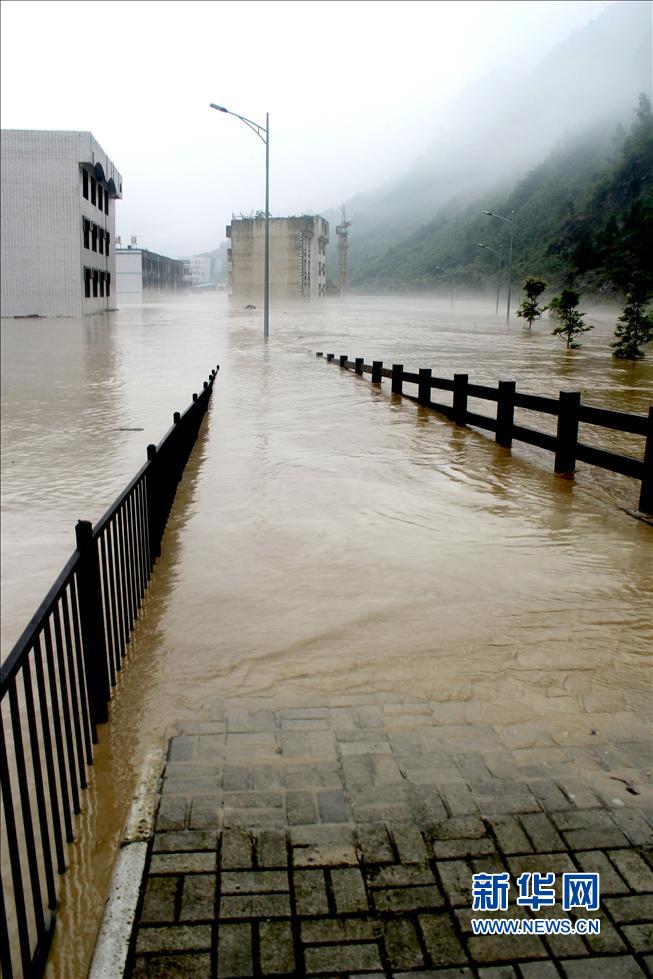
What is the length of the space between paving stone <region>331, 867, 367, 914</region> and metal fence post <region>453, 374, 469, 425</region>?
1102 centimetres

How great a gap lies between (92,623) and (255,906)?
5.85ft

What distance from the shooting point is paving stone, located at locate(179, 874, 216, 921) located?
285 cm

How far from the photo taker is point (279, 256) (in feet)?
388

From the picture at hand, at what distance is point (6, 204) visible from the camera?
163ft

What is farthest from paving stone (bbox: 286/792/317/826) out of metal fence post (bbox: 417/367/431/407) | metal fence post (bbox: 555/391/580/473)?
metal fence post (bbox: 417/367/431/407)

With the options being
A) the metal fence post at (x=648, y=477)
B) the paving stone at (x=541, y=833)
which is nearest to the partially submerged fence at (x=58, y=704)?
the paving stone at (x=541, y=833)

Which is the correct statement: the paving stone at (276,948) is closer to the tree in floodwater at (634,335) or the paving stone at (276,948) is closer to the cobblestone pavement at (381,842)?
the cobblestone pavement at (381,842)

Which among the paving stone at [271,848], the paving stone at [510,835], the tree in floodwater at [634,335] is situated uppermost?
the tree in floodwater at [634,335]

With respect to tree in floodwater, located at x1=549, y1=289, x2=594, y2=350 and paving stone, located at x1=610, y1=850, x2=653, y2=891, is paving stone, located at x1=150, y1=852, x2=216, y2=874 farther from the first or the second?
tree in floodwater, located at x1=549, y1=289, x2=594, y2=350

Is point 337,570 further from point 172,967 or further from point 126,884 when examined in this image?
point 172,967

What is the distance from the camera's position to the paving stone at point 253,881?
9.67 ft

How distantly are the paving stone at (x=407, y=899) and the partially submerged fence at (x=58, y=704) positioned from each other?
3.92ft

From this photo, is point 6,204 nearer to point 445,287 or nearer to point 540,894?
point 540,894

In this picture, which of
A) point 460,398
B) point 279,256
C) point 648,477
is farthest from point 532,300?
point 279,256
